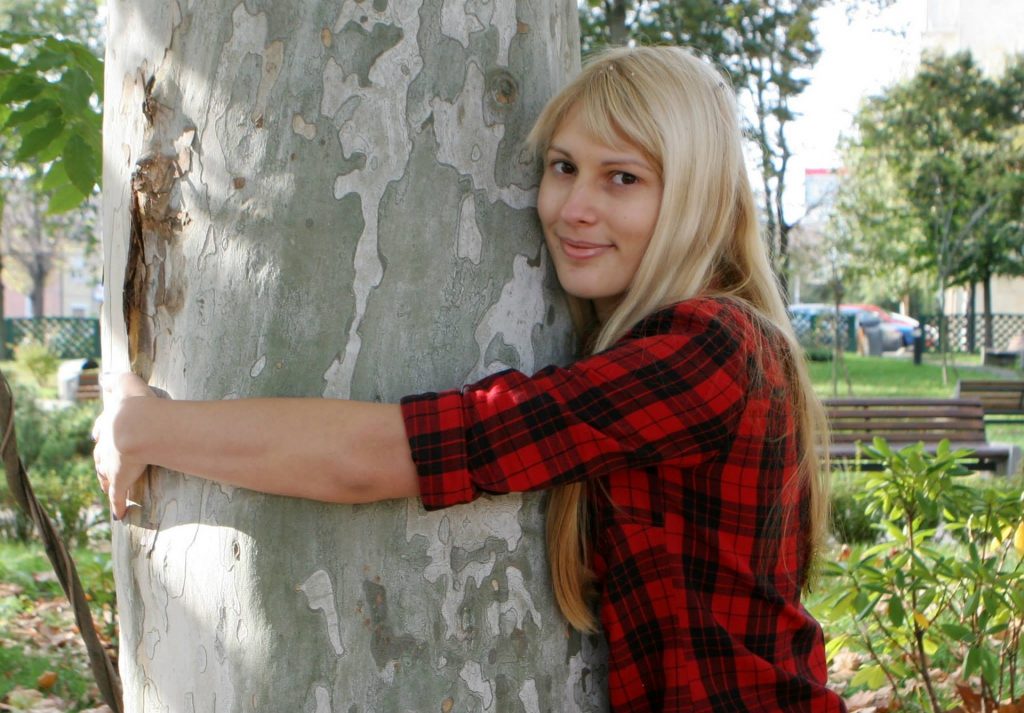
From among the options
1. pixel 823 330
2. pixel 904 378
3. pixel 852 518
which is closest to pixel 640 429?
pixel 852 518

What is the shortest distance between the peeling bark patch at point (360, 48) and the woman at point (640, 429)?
11.4 inches

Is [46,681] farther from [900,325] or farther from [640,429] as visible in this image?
[900,325]

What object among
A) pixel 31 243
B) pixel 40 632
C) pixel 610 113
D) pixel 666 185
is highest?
pixel 31 243

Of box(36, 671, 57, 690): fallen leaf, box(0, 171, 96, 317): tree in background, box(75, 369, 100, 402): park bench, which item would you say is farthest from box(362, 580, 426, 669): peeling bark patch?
box(0, 171, 96, 317): tree in background

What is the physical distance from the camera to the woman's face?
1.66 m

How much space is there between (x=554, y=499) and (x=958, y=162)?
2112 cm

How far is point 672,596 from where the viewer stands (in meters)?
1.60

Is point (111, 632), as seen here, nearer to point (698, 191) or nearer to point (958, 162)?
point (698, 191)

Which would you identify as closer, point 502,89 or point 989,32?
point 502,89

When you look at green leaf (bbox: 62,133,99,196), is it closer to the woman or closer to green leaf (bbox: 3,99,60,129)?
green leaf (bbox: 3,99,60,129)

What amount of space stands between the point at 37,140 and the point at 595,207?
1.87m

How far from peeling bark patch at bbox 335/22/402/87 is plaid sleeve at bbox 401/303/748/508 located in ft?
1.58

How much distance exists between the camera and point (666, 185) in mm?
1667

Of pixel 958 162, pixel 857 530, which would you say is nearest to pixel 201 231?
pixel 857 530
